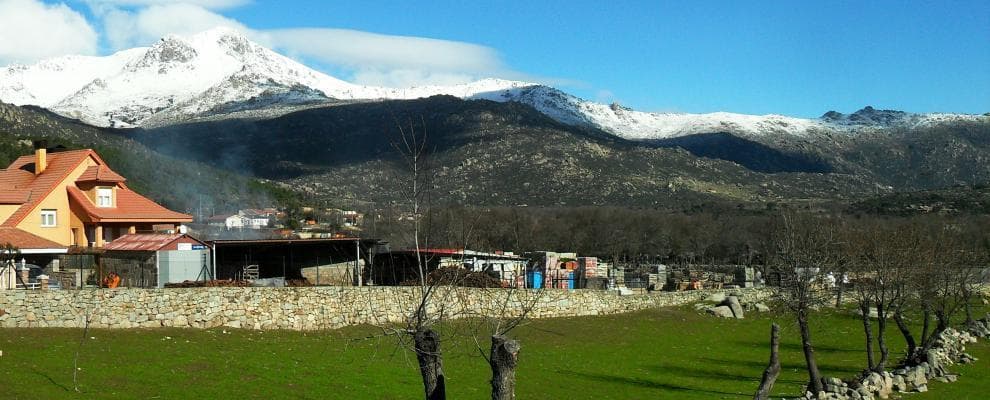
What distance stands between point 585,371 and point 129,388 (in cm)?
1279

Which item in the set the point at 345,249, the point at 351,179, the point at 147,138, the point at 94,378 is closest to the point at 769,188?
the point at 351,179

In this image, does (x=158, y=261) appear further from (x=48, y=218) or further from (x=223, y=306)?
(x=48, y=218)

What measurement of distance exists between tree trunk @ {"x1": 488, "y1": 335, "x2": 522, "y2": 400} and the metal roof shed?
2376 cm

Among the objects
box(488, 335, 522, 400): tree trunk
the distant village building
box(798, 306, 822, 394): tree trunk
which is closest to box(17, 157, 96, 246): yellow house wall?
the distant village building

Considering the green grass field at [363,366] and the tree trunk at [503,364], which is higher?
the tree trunk at [503,364]

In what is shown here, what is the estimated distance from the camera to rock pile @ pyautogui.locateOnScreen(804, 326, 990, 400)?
25844mm

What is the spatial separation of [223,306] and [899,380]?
1954cm

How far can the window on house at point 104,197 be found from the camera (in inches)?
1748

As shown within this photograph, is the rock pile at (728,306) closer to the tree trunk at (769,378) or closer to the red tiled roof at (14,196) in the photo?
the tree trunk at (769,378)

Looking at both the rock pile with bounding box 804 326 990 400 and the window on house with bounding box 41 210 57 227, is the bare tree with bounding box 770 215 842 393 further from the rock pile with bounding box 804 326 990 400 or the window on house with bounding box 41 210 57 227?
the window on house with bounding box 41 210 57 227

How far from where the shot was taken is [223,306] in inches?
1261

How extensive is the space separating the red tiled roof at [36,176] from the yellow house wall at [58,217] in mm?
223

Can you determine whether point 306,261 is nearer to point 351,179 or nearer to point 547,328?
point 547,328

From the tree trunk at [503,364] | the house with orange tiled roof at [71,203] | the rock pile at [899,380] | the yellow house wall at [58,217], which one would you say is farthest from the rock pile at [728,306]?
the tree trunk at [503,364]
